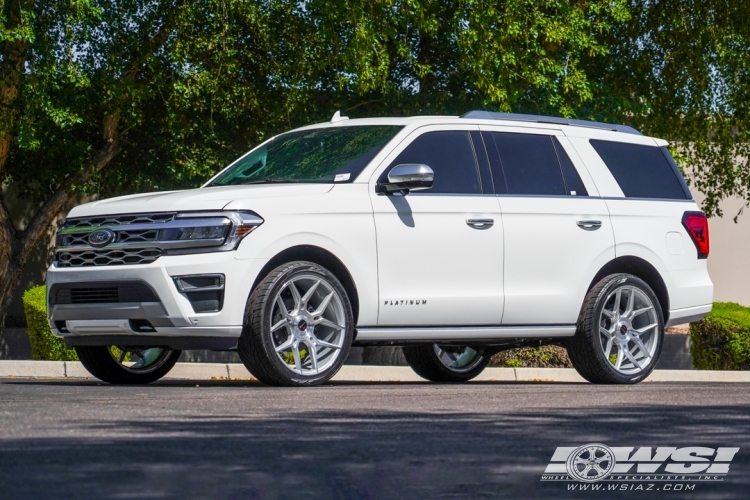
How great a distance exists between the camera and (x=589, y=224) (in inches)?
418

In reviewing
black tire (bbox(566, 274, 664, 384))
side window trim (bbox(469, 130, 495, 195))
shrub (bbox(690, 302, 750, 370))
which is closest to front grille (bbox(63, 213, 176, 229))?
side window trim (bbox(469, 130, 495, 195))

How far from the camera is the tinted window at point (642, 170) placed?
11234 millimetres

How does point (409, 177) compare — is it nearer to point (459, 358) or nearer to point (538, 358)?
point (459, 358)

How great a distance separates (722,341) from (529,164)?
7888mm

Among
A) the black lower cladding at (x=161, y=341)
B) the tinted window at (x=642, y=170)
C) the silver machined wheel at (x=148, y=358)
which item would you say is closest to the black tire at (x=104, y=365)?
the silver machined wheel at (x=148, y=358)

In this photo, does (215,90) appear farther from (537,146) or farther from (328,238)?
(328,238)

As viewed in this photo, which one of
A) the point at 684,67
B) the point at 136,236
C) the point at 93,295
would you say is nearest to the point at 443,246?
the point at 136,236

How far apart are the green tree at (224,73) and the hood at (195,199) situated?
21.1 ft

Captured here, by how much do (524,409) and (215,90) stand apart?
1090 centimetres

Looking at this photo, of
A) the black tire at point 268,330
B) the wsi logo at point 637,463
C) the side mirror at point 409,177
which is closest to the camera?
the wsi logo at point 637,463

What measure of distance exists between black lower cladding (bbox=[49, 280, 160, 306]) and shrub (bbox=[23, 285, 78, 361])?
21.8ft

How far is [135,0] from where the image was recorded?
1752 cm

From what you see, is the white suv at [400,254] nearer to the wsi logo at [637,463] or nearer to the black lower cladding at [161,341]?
the black lower cladding at [161,341]

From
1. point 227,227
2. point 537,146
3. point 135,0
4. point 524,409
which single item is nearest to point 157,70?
point 135,0
